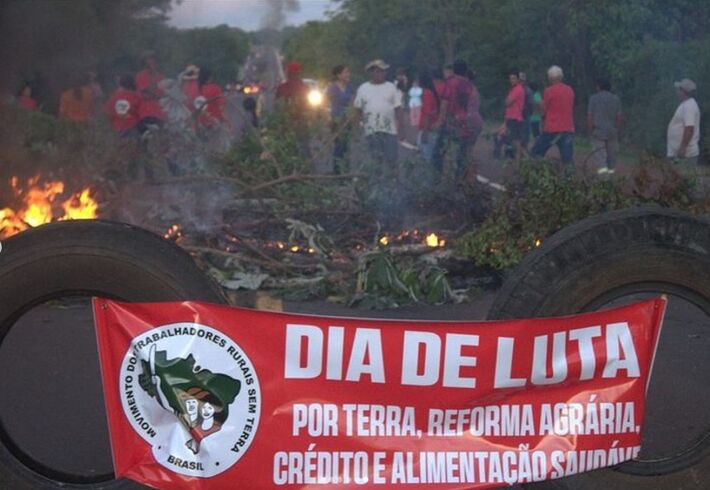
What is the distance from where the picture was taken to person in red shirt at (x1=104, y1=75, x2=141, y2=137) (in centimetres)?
1728

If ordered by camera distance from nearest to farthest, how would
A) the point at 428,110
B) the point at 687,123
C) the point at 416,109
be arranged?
the point at 687,123 → the point at 428,110 → the point at 416,109

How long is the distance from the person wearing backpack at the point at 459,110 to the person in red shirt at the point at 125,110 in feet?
15.4

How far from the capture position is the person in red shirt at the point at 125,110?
17281mm

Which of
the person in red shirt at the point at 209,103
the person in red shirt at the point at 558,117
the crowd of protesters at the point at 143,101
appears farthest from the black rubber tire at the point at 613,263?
the person in red shirt at the point at 558,117

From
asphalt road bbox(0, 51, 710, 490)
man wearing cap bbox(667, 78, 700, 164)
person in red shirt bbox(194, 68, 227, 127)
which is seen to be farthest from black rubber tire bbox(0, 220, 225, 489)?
man wearing cap bbox(667, 78, 700, 164)

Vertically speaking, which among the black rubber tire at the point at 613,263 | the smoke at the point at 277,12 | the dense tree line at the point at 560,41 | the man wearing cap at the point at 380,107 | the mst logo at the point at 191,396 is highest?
the smoke at the point at 277,12

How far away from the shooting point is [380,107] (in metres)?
15.7

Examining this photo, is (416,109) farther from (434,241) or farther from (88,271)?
(88,271)

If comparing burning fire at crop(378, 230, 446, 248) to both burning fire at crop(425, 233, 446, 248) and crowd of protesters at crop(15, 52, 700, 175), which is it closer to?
burning fire at crop(425, 233, 446, 248)

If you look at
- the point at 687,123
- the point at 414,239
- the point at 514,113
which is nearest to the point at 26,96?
the point at 514,113

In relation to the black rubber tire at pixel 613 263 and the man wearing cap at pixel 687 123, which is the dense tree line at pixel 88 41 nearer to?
the man wearing cap at pixel 687 123

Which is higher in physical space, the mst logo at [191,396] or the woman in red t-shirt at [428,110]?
the woman in red t-shirt at [428,110]

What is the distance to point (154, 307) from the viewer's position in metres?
3.51

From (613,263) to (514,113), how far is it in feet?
50.2
